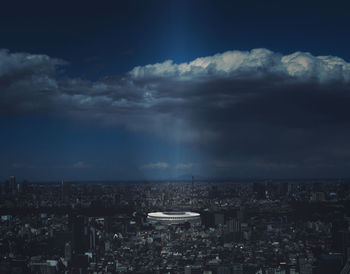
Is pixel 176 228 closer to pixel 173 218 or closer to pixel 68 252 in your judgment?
pixel 173 218

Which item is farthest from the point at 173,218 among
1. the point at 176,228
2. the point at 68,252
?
the point at 68,252

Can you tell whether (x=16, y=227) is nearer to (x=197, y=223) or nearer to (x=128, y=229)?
(x=128, y=229)

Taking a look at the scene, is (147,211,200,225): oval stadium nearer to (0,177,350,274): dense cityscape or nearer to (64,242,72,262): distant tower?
(0,177,350,274): dense cityscape

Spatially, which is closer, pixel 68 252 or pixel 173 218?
pixel 68 252

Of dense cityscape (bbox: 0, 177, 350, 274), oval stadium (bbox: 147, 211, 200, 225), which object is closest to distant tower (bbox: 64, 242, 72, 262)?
dense cityscape (bbox: 0, 177, 350, 274)

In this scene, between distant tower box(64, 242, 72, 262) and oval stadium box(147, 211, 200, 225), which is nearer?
distant tower box(64, 242, 72, 262)
